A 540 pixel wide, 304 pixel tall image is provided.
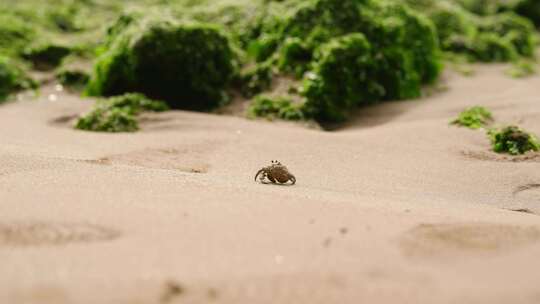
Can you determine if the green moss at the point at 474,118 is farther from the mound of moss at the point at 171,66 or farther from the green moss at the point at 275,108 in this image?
the mound of moss at the point at 171,66

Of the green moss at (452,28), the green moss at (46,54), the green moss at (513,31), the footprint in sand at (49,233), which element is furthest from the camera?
the green moss at (513,31)

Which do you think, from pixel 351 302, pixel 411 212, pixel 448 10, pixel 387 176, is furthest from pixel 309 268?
pixel 448 10

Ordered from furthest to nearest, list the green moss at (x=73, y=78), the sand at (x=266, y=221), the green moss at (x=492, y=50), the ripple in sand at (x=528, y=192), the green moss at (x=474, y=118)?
the green moss at (x=492, y=50) → the green moss at (x=73, y=78) → the green moss at (x=474, y=118) → the ripple in sand at (x=528, y=192) → the sand at (x=266, y=221)

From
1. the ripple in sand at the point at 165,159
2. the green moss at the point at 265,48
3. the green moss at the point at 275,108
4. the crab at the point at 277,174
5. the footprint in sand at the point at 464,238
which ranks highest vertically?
the green moss at the point at 265,48

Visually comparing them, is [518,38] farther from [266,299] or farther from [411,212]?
[266,299]

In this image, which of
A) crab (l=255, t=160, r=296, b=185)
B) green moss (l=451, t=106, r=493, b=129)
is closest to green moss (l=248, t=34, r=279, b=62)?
green moss (l=451, t=106, r=493, b=129)

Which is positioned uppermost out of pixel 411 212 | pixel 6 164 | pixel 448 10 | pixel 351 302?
pixel 448 10

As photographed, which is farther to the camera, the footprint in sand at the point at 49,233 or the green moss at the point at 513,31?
the green moss at the point at 513,31

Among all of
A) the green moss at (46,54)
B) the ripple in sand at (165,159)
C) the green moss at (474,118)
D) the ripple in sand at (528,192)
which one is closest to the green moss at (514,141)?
the green moss at (474,118)
